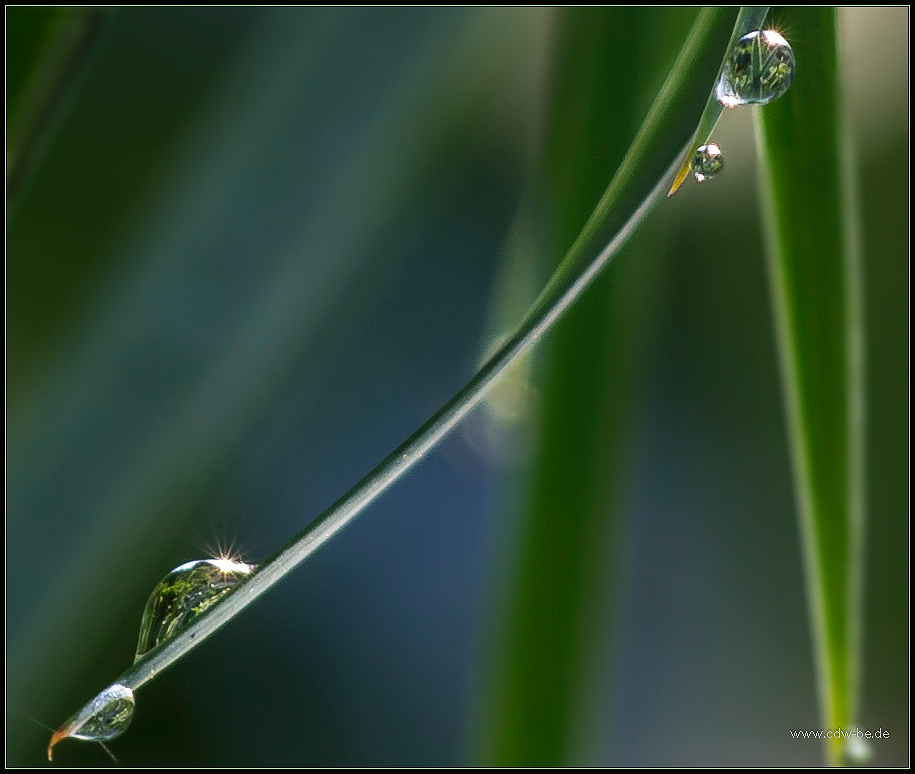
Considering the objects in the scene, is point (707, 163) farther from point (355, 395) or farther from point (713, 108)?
point (355, 395)

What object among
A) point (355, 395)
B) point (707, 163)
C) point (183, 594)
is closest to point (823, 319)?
point (707, 163)

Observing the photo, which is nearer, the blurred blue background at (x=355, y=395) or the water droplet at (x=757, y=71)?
the water droplet at (x=757, y=71)

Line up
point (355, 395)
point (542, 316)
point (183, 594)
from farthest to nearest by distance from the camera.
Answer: point (355, 395) < point (183, 594) < point (542, 316)

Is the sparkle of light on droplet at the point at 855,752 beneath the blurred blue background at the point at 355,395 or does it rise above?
beneath

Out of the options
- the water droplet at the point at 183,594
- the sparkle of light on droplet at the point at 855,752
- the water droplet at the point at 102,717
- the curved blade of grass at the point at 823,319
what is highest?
the curved blade of grass at the point at 823,319

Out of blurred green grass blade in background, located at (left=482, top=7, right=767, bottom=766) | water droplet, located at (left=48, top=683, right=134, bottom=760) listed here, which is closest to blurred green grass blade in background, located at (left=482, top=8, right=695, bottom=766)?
blurred green grass blade in background, located at (left=482, top=7, right=767, bottom=766)

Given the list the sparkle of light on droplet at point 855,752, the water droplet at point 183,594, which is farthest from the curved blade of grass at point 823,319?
the water droplet at point 183,594

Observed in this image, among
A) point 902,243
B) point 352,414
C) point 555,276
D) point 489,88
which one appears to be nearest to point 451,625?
point 352,414

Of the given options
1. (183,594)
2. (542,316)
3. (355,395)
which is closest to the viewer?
(542,316)

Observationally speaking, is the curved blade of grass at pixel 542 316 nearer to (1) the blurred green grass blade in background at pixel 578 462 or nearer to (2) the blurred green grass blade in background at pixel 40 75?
(1) the blurred green grass blade in background at pixel 578 462
